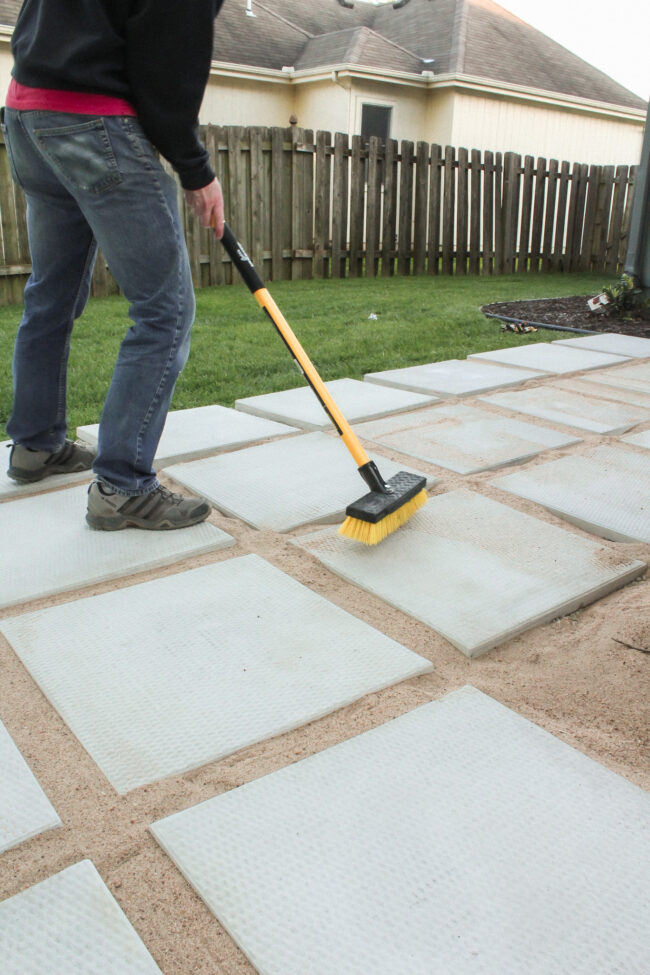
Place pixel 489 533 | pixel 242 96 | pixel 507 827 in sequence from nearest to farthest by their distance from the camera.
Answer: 1. pixel 507 827
2. pixel 489 533
3. pixel 242 96

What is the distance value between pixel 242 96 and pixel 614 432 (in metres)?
14.1

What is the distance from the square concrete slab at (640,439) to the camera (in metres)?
3.05

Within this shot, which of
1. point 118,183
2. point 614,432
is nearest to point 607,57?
point 614,432

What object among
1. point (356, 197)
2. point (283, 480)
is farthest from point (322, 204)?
point (283, 480)

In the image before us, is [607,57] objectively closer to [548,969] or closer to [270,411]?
[270,411]

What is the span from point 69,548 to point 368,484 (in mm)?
860

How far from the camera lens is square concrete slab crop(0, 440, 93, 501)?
8.35 feet

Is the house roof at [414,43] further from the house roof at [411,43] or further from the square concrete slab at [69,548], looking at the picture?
the square concrete slab at [69,548]

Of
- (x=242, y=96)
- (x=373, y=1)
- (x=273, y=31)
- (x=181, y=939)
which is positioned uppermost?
(x=373, y=1)

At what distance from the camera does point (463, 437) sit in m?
3.14

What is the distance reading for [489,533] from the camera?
226 cm

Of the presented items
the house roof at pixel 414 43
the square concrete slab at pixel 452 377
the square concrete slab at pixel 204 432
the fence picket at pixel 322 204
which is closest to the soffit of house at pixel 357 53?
the house roof at pixel 414 43

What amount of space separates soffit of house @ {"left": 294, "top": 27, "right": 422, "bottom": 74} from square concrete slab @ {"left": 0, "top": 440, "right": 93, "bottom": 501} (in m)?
14.1

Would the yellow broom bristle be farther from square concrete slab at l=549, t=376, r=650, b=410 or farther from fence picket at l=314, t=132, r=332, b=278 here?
fence picket at l=314, t=132, r=332, b=278
